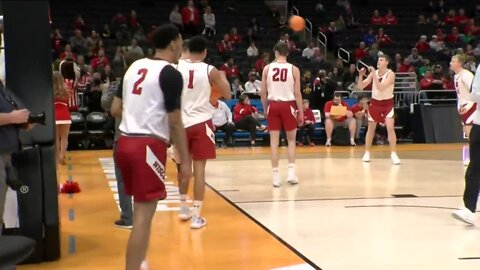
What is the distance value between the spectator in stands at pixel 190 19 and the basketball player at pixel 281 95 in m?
12.6

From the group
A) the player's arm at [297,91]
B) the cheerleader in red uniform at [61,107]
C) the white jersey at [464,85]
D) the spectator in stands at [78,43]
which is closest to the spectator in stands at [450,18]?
the spectator in stands at [78,43]

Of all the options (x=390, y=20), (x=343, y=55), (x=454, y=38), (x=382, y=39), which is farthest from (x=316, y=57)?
(x=454, y=38)

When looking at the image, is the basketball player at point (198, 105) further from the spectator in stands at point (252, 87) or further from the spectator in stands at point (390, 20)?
the spectator in stands at point (390, 20)

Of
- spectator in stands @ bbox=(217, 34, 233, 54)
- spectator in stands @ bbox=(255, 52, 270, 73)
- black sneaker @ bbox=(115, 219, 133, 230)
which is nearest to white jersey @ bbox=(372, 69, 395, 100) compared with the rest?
black sneaker @ bbox=(115, 219, 133, 230)

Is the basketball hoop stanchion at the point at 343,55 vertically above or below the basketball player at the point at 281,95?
above

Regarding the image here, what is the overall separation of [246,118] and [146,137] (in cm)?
1138

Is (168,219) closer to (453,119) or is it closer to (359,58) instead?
(453,119)

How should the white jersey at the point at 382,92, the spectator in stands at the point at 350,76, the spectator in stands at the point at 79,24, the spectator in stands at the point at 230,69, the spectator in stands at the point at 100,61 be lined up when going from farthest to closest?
1. the spectator in stands at the point at 79,24
2. the spectator in stands at the point at 350,76
3. the spectator in stands at the point at 230,69
4. the spectator in stands at the point at 100,61
5. the white jersey at the point at 382,92

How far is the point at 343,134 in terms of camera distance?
52.6ft

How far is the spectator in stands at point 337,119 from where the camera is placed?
52.4 feet

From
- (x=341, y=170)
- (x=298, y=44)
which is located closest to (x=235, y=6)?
(x=298, y=44)

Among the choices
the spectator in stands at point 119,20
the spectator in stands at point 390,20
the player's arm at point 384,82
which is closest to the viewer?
the player's arm at point 384,82

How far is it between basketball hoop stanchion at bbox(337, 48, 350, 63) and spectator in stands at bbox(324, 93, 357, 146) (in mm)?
5563

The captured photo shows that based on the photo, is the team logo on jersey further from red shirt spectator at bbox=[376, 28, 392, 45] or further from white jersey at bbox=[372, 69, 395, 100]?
red shirt spectator at bbox=[376, 28, 392, 45]
